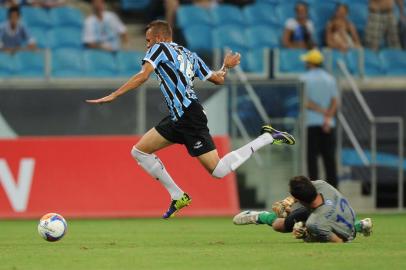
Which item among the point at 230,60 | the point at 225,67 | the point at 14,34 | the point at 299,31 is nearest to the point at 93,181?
the point at 14,34

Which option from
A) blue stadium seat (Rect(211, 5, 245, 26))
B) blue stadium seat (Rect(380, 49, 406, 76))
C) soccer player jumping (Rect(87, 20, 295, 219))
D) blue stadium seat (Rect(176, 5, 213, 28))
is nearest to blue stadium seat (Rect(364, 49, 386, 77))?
blue stadium seat (Rect(380, 49, 406, 76))

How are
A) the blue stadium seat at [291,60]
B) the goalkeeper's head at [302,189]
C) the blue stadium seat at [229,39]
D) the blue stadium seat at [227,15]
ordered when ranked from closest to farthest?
the goalkeeper's head at [302,189]
the blue stadium seat at [291,60]
the blue stadium seat at [229,39]
the blue stadium seat at [227,15]

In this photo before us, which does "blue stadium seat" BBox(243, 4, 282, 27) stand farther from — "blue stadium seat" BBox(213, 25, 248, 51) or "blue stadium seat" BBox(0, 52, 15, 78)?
"blue stadium seat" BBox(0, 52, 15, 78)

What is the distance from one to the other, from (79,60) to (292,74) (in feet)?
12.5

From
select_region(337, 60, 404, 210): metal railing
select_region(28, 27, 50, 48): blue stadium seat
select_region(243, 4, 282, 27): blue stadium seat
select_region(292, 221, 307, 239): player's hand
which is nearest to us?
select_region(292, 221, 307, 239): player's hand

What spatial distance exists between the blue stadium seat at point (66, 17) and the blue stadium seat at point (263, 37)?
3297 millimetres

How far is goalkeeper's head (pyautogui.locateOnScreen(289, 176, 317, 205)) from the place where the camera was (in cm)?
1109

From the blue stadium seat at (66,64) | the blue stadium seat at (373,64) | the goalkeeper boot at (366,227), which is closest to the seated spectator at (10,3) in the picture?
the blue stadium seat at (66,64)

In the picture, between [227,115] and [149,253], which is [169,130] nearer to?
[149,253]

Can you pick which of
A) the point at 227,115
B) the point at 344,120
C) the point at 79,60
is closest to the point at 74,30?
the point at 79,60

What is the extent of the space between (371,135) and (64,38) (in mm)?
5957

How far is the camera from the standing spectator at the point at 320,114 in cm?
1906

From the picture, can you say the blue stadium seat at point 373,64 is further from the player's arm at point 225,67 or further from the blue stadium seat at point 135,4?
the player's arm at point 225,67

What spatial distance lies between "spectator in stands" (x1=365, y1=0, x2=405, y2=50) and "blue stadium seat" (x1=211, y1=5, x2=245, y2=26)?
2530 millimetres
